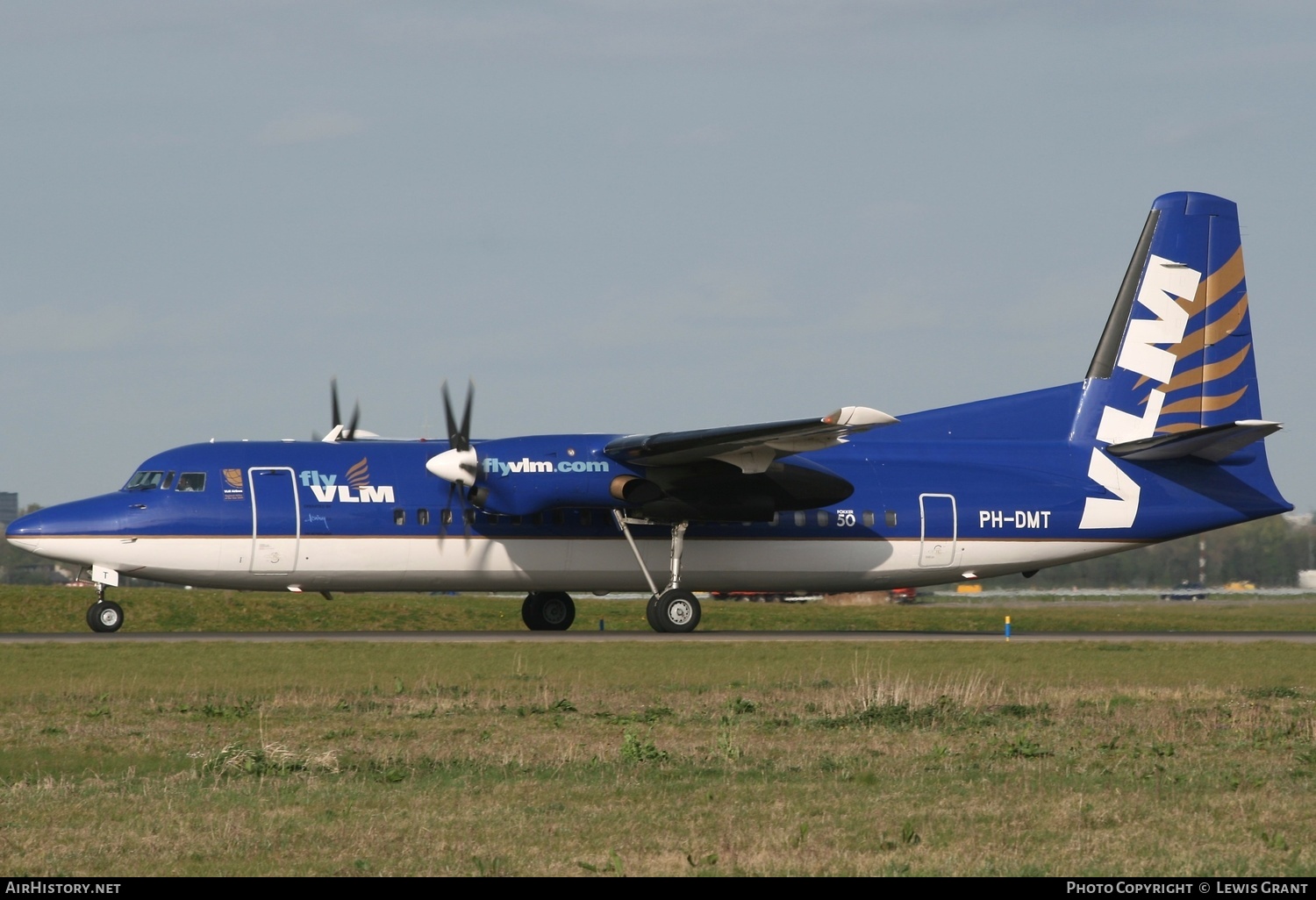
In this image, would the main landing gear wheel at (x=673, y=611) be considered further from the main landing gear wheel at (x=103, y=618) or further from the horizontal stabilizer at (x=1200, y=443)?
the main landing gear wheel at (x=103, y=618)

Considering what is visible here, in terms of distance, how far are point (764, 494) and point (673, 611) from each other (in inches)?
111

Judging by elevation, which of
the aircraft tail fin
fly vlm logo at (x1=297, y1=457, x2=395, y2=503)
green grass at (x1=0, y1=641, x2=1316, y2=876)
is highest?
the aircraft tail fin

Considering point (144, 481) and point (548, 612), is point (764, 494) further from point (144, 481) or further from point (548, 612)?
point (144, 481)

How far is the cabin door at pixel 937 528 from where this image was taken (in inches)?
1180

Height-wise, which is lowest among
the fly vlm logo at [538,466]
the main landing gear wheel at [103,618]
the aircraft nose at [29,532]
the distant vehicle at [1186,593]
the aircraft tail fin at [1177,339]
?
the main landing gear wheel at [103,618]

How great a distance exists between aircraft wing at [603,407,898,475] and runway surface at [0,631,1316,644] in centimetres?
323

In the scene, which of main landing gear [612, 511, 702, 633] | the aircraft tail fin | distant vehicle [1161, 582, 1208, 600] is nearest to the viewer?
main landing gear [612, 511, 702, 633]

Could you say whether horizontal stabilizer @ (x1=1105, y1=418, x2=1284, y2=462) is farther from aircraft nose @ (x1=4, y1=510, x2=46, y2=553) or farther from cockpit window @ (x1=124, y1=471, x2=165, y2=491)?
aircraft nose @ (x1=4, y1=510, x2=46, y2=553)

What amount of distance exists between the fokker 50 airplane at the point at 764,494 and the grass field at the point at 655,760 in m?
3.04

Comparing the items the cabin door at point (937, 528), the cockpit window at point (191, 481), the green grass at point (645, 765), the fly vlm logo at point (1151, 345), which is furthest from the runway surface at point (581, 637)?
the fly vlm logo at point (1151, 345)

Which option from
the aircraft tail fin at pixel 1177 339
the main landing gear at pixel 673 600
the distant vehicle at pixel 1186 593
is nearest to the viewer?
the main landing gear at pixel 673 600

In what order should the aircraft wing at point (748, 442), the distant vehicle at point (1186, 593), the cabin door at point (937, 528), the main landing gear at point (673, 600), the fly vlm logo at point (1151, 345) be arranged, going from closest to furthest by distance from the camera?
the aircraft wing at point (748, 442) → the main landing gear at point (673, 600) → the cabin door at point (937, 528) → the fly vlm logo at point (1151, 345) → the distant vehicle at point (1186, 593)

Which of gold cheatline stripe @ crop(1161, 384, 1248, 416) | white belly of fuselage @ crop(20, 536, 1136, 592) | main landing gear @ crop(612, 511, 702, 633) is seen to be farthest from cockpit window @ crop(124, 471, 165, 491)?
gold cheatline stripe @ crop(1161, 384, 1248, 416)

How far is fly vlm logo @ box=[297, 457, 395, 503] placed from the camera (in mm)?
27734
